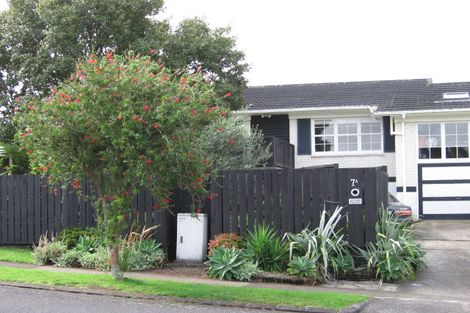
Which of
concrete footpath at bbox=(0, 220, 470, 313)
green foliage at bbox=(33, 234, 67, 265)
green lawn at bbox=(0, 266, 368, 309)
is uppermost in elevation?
green foliage at bbox=(33, 234, 67, 265)

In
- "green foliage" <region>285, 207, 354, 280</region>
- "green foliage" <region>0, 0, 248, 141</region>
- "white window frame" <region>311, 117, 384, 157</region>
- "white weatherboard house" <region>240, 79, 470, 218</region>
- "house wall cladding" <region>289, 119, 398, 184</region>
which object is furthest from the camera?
"white window frame" <region>311, 117, 384, 157</region>

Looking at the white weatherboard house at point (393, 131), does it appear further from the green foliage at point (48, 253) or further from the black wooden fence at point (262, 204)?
the green foliage at point (48, 253)

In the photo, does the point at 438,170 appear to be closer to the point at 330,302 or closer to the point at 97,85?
the point at 330,302

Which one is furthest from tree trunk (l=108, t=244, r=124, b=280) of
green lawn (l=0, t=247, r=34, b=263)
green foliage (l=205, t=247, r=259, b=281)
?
green lawn (l=0, t=247, r=34, b=263)

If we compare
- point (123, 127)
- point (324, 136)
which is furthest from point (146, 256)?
point (324, 136)

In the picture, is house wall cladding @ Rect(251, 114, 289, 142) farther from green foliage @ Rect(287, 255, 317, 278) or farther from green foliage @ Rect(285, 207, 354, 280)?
green foliage @ Rect(287, 255, 317, 278)

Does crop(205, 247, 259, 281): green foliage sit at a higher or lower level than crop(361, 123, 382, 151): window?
lower

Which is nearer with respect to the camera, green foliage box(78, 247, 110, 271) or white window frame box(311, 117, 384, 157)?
green foliage box(78, 247, 110, 271)

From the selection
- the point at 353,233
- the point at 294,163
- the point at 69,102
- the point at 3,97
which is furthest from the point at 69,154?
the point at 294,163

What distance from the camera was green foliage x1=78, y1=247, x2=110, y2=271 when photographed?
11.0 metres

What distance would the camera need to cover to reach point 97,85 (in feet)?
26.8

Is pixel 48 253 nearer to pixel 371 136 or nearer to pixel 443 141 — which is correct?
pixel 371 136

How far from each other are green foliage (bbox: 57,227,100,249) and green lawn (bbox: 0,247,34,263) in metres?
0.79

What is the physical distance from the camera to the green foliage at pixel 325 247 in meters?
10.2
